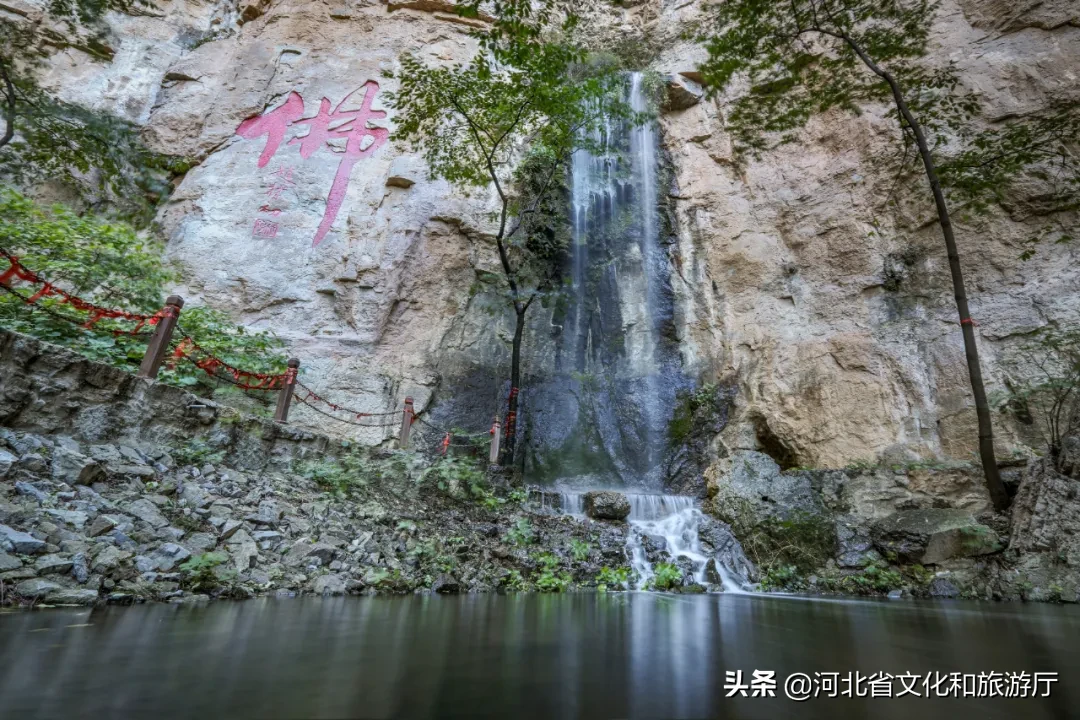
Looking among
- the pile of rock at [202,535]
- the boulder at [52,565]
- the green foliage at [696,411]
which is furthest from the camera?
the green foliage at [696,411]

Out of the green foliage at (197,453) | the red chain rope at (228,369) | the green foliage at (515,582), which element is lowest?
the green foliage at (515,582)

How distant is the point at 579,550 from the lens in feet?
19.6

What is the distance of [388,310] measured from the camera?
1059cm

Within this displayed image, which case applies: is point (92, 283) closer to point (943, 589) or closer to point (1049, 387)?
point (943, 589)

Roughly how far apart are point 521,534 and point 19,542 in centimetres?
421

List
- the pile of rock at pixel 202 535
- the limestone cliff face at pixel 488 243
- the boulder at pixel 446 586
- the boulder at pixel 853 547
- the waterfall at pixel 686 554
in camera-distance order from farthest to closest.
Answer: the limestone cliff face at pixel 488 243 < the boulder at pixel 853 547 < the waterfall at pixel 686 554 < the boulder at pixel 446 586 < the pile of rock at pixel 202 535

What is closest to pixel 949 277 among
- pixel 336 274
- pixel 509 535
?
pixel 509 535

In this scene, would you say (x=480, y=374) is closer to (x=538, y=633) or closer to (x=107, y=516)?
(x=107, y=516)

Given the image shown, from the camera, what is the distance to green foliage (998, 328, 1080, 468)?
21.0 feet

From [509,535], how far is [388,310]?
619 centimetres

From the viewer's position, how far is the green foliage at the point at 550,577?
5.13m

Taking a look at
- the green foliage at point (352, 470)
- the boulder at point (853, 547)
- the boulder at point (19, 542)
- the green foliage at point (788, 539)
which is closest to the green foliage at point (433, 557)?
the green foliage at point (352, 470)

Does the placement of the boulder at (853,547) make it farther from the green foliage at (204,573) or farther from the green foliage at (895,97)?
the green foliage at (204,573)

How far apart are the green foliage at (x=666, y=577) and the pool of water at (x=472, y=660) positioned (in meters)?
2.40
